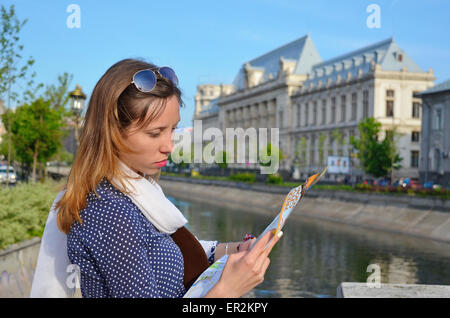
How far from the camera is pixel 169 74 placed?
7.07 ft

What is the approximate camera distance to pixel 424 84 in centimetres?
6350

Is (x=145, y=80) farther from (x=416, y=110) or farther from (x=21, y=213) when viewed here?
(x=416, y=110)

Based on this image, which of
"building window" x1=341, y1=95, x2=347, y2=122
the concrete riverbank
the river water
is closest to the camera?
the river water

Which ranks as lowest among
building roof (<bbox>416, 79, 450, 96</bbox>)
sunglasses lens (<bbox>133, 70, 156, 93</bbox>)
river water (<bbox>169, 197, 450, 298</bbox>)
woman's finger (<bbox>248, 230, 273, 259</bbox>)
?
river water (<bbox>169, 197, 450, 298</bbox>)

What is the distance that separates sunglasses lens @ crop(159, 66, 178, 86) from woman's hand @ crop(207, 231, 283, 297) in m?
0.71

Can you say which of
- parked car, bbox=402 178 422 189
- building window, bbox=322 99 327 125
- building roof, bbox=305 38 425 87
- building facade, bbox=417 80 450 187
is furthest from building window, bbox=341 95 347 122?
parked car, bbox=402 178 422 189

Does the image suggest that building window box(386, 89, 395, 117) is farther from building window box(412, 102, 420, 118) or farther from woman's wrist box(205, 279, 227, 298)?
woman's wrist box(205, 279, 227, 298)

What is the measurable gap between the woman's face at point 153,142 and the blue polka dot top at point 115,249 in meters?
0.17

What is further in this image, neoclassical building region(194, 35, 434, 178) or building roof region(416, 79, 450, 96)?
neoclassical building region(194, 35, 434, 178)

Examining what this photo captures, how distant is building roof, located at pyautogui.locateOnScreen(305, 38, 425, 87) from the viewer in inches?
2532

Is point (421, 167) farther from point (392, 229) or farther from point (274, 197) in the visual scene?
point (392, 229)

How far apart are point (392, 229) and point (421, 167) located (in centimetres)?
2081

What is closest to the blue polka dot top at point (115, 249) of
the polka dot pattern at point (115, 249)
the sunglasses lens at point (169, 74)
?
the polka dot pattern at point (115, 249)
